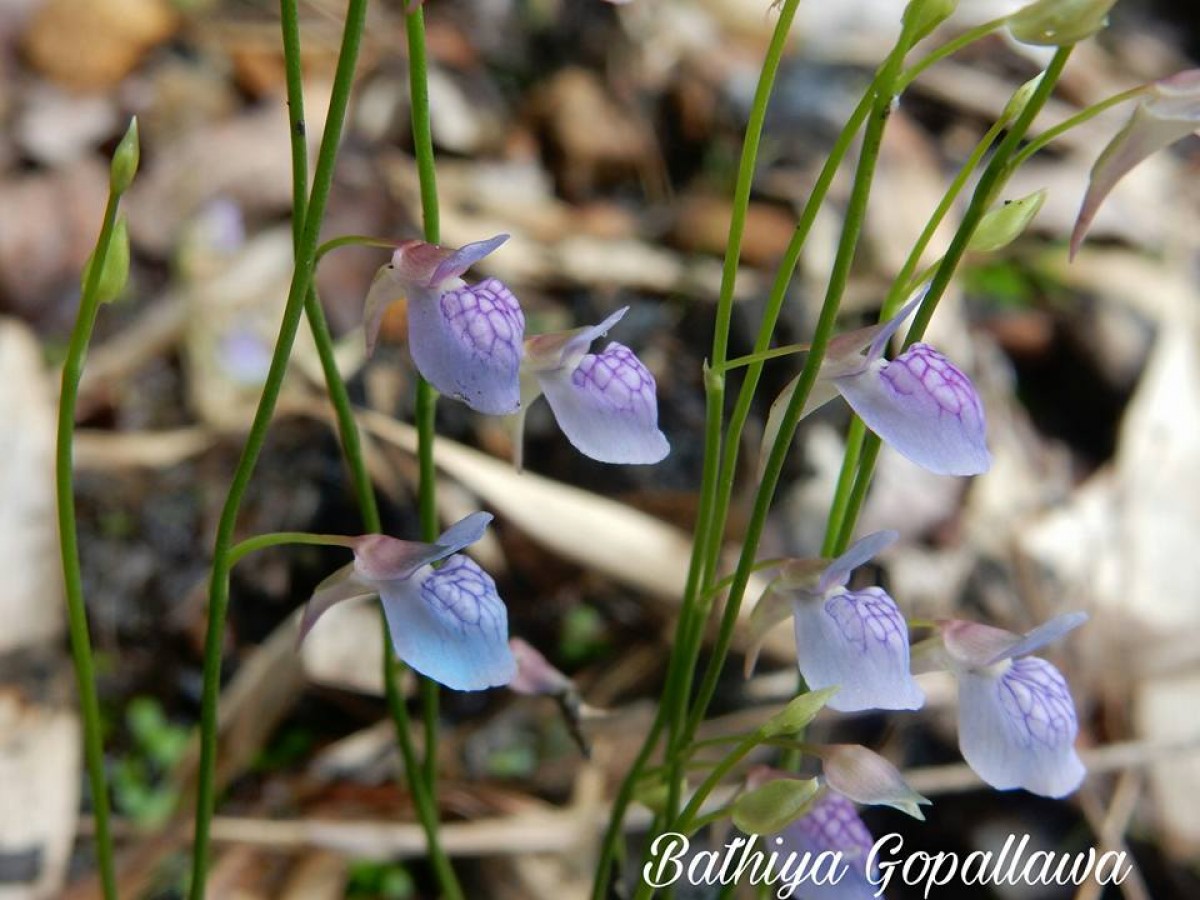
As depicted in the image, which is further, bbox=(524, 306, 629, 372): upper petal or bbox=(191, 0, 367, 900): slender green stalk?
bbox=(524, 306, 629, 372): upper petal

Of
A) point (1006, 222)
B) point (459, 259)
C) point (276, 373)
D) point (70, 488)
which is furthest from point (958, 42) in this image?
point (70, 488)

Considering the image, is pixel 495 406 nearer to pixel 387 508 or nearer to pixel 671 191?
pixel 387 508

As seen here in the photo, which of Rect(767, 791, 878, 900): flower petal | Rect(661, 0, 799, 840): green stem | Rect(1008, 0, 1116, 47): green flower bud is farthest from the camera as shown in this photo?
Rect(767, 791, 878, 900): flower petal

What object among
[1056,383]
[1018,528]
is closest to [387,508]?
[1018,528]

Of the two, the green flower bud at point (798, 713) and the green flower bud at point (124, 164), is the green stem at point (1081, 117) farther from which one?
the green flower bud at point (124, 164)

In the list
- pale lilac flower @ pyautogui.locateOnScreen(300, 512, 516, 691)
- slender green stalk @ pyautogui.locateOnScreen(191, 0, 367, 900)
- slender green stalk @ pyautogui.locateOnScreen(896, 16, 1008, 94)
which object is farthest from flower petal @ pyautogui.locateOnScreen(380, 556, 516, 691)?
slender green stalk @ pyautogui.locateOnScreen(896, 16, 1008, 94)

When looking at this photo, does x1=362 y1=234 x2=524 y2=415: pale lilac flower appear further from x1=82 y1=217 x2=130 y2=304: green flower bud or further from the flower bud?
the flower bud
